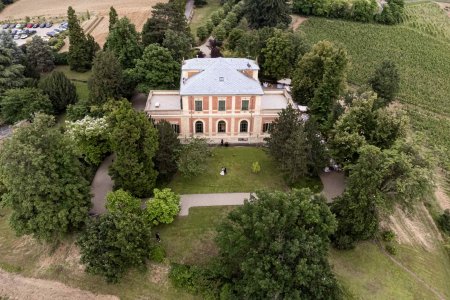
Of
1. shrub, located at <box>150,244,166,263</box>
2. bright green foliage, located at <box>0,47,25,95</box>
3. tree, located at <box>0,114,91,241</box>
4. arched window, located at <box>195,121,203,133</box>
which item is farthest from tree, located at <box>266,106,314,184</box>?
bright green foliage, located at <box>0,47,25,95</box>

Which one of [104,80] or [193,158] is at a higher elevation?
[104,80]

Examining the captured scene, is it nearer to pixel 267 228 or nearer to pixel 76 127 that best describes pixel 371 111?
pixel 267 228

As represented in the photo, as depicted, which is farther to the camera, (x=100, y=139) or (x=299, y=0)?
(x=299, y=0)

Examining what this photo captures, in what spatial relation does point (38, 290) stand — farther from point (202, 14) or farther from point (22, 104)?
point (202, 14)

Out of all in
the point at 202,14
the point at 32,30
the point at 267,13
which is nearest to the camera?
the point at 267,13

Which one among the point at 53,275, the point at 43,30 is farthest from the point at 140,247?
the point at 43,30

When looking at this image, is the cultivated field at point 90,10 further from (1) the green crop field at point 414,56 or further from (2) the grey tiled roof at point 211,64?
(2) the grey tiled roof at point 211,64

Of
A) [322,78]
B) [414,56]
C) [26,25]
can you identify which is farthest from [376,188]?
[26,25]
